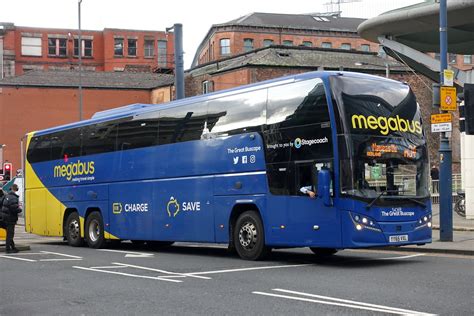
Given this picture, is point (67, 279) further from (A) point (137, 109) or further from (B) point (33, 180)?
(B) point (33, 180)

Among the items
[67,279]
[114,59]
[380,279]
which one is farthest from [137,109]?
[114,59]

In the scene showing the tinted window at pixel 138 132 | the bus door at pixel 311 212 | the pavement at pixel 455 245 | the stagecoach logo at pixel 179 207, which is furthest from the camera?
the tinted window at pixel 138 132

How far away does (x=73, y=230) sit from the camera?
19859 millimetres

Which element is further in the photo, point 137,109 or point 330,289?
point 137,109

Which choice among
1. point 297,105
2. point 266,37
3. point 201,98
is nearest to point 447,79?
point 297,105

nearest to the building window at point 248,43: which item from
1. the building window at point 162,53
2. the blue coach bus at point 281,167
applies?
the building window at point 162,53

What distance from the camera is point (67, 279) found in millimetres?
11250

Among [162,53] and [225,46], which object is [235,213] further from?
[162,53]

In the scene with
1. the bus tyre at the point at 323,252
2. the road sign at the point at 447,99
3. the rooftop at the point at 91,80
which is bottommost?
the bus tyre at the point at 323,252

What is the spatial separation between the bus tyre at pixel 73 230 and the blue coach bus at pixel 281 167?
2.35 m

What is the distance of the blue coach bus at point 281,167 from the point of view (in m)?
12.1

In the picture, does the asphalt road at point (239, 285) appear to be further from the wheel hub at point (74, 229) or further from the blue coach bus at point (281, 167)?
the wheel hub at point (74, 229)

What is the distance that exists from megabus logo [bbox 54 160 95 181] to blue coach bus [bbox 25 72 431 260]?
58.4 inches

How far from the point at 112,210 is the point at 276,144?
6.93 metres
